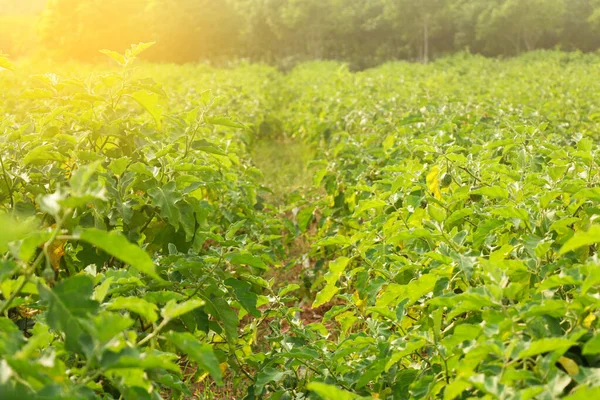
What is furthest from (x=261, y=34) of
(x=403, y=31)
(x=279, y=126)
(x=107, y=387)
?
(x=107, y=387)

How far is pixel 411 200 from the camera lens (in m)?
3.01

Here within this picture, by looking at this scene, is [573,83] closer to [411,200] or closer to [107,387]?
[411,200]

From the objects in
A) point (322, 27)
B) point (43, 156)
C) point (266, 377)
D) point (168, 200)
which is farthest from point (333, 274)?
point (322, 27)

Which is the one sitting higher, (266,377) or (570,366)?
(570,366)

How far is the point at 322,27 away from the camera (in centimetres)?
4891

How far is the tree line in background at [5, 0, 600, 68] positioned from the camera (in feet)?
141

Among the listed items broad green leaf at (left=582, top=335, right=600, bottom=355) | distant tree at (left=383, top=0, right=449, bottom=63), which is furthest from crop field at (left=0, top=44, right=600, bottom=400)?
distant tree at (left=383, top=0, right=449, bottom=63)

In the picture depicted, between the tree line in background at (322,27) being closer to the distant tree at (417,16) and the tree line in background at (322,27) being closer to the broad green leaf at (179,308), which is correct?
the distant tree at (417,16)

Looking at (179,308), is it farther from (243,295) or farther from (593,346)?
(243,295)

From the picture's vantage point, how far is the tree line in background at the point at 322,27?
4284 cm

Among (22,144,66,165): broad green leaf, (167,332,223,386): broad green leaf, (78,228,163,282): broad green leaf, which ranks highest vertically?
(78,228,163,282): broad green leaf

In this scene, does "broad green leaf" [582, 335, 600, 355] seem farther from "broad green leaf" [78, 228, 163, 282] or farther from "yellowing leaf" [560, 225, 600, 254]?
"broad green leaf" [78, 228, 163, 282]

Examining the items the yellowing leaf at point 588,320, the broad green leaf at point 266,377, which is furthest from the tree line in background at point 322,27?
the yellowing leaf at point 588,320

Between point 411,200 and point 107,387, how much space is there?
5.49 feet
